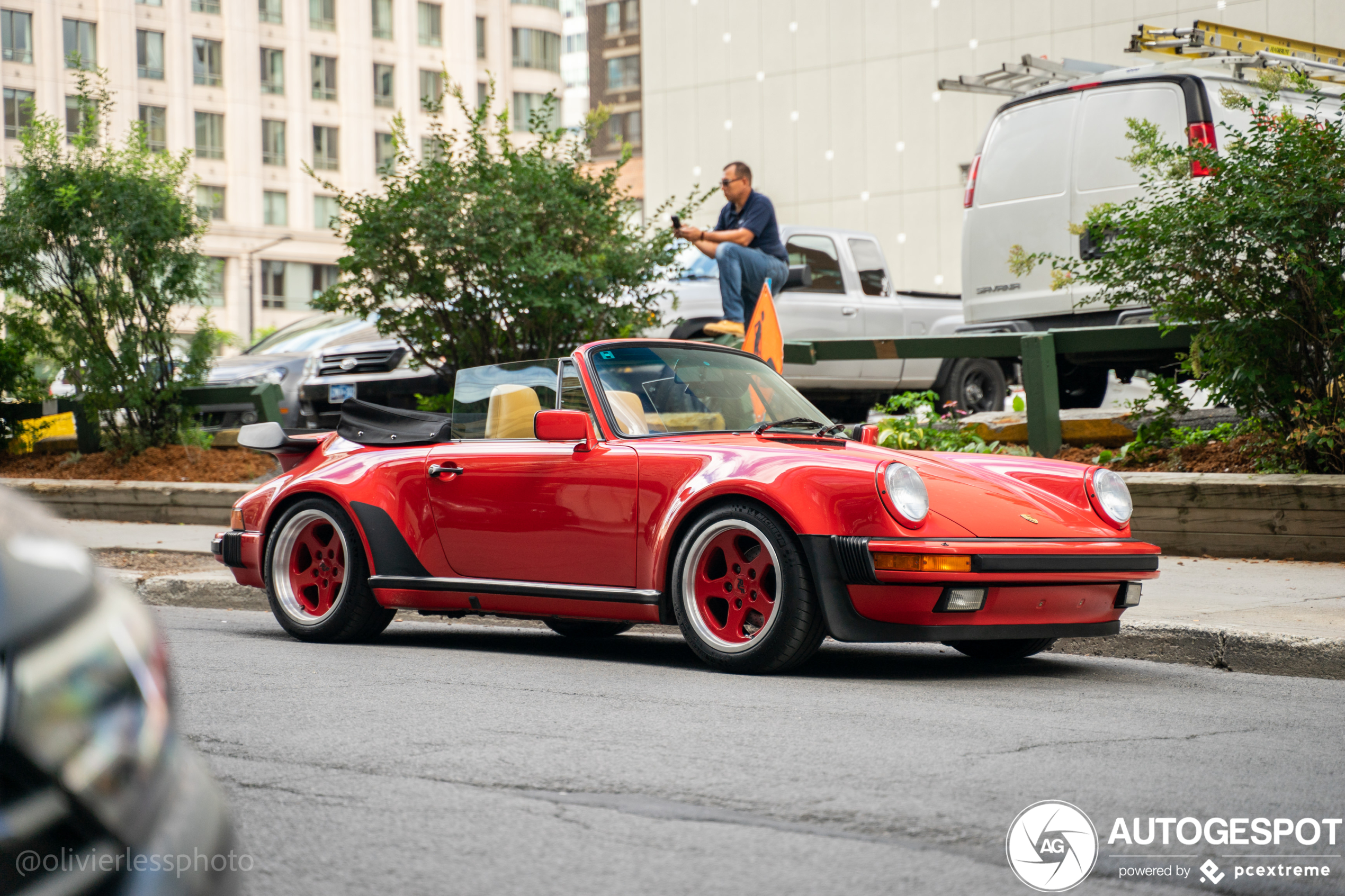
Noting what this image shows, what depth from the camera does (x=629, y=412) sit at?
596cm

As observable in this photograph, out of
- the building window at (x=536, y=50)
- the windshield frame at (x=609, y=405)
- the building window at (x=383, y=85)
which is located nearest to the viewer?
the windshield frame at (x=609, y=405)

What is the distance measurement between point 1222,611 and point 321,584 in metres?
4.10

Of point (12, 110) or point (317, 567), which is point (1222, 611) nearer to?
point (317, 567)

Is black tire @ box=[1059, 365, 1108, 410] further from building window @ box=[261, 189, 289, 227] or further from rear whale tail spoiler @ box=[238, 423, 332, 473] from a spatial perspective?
building window @ box=[261, 189, 289, 227]

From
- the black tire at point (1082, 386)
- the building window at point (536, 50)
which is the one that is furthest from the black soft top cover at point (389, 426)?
the building window at point (536, 50)

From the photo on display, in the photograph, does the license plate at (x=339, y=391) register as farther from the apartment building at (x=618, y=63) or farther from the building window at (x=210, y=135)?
the apartment building at (x=618, y=63)

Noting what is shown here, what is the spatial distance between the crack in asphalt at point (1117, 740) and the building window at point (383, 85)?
217 feet

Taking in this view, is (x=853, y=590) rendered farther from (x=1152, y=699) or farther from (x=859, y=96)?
(x=859, y=96)

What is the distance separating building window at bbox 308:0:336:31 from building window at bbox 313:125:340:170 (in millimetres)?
4504

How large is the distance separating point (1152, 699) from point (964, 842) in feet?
7.03

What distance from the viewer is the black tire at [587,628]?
680cm

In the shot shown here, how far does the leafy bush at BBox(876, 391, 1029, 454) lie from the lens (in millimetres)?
10242

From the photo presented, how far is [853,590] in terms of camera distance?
502 cm

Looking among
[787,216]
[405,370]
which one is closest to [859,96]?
[787,216]
